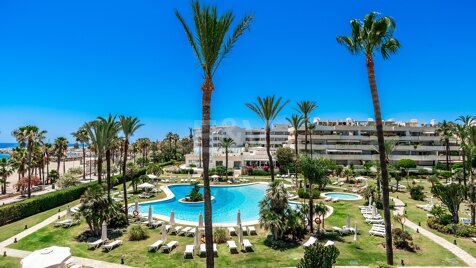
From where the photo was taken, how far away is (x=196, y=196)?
36188mm

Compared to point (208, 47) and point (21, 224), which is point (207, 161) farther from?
point (21, 224)

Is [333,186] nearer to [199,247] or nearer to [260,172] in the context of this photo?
[260,172]

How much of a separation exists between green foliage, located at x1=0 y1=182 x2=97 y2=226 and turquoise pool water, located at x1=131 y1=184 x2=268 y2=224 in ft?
29.9

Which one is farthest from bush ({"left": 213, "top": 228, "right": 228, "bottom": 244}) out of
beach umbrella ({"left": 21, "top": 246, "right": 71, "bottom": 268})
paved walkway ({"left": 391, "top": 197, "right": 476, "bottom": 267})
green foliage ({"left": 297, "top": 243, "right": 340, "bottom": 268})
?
paved walkway ({"left": 391, "top": 197, "right": 476, "bottom": 267})

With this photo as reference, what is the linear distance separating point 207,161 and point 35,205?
89.3ft

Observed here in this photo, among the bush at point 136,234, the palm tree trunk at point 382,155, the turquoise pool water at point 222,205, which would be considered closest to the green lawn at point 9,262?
the bush at point 136,234

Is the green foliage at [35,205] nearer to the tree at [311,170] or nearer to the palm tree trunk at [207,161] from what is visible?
the palm tree trunk at [207,161]

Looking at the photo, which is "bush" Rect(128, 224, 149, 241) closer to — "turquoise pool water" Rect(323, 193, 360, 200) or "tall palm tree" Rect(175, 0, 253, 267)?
"tall palm tree" Rect(175, 0, 253, 267)

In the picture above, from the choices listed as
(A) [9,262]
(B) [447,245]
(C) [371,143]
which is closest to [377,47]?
(B) [447,245]

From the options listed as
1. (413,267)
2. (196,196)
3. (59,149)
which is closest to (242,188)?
(196,196)

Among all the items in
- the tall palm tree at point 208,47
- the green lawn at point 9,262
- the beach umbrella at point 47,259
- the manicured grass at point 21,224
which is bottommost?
the green lawn at point 9,262

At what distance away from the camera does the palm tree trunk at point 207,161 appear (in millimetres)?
10355

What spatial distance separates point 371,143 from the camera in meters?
66.7

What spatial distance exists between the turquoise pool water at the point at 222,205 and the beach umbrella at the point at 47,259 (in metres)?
15.2
